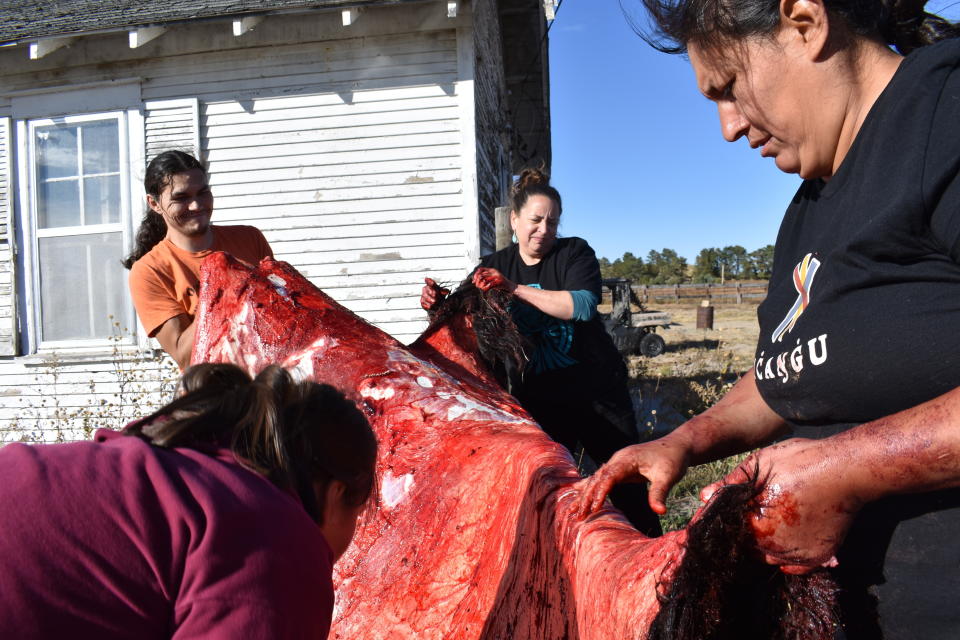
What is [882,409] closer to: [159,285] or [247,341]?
[247,341]

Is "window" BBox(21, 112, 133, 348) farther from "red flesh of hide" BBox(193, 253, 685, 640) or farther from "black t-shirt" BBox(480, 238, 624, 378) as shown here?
"black t-shirt" BBox(480, 238, 624, 378)

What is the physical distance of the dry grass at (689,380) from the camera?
421cm

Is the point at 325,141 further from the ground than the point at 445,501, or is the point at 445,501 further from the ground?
the point at 325,141

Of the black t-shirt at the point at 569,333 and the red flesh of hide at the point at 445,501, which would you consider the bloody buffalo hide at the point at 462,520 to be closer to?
the red flesh of hide at the point at 445,501

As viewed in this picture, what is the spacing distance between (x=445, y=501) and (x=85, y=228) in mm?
6317

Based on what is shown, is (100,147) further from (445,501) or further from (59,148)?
(445,501)

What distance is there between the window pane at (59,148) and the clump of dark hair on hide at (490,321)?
5473mm

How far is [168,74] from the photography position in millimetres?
6547

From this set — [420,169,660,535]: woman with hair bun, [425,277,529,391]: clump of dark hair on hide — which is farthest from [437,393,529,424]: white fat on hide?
[420,169,660,535]: woman with hair bun

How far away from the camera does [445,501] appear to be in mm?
1691

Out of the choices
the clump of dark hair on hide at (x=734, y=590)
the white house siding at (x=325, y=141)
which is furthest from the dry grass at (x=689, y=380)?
the white house siding at (x=325, y=141)

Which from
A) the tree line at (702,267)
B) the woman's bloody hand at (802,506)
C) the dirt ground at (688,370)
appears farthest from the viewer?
the tree line at (702,267)

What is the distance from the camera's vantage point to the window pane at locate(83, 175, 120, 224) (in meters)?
6.65

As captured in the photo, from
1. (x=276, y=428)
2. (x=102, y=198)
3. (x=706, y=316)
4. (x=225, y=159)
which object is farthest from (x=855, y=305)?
(x=706, y=316)
